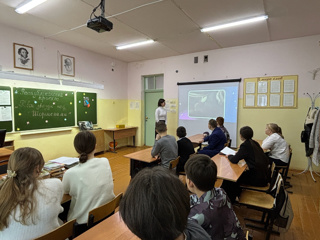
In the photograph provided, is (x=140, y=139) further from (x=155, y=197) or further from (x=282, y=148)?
(x=155, y=197)

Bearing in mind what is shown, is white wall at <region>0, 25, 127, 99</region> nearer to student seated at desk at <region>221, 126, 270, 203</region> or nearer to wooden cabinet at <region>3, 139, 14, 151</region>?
→ wooden cabinet at <region>3, 139, 14, 151</region>

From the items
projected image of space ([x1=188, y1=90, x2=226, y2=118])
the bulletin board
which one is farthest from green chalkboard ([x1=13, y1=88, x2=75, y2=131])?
the bulletin board

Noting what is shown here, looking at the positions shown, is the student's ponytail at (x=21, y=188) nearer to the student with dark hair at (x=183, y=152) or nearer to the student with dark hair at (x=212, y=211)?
the student with dark hair at (x=212, y=211)

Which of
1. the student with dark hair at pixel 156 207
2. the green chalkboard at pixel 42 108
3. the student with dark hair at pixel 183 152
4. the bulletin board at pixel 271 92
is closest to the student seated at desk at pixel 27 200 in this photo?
the student with dark hair at pixel 156 207

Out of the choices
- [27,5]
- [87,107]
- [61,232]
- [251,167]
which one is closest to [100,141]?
[87,107]

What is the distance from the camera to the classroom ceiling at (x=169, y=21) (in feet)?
9.84

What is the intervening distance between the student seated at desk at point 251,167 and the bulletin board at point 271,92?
261 centimetres

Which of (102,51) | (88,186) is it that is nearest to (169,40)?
(102,51)

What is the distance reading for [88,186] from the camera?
148 centimetres

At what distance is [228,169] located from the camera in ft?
7.85

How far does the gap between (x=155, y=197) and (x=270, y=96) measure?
4.97 metres

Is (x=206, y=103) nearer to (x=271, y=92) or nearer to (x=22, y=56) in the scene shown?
(x=271, y=92)

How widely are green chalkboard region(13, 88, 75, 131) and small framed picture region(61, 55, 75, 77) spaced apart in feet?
1.61

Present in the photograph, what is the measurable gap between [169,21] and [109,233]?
3.53 metres
